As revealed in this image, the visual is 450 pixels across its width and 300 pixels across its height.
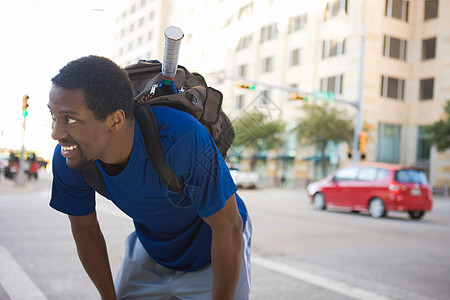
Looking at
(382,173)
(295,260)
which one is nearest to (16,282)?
(295,260)

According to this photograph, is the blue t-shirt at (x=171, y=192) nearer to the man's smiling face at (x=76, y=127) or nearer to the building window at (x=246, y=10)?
the man's smiling face at (x=76, y=127)

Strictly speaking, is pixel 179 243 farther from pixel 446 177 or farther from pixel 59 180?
pixel 446 177

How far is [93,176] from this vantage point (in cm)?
195

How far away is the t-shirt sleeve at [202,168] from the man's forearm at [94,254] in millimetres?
677

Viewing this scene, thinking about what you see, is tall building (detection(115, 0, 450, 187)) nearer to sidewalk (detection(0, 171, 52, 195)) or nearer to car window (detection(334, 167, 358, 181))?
sidewalk (detection(0, 171, 52, 195))

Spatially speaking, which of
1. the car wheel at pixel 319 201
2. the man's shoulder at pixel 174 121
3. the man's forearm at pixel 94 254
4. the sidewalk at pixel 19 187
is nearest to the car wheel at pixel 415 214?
the car wheel at pixel 319 201

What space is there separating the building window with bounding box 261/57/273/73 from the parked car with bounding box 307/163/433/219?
28423 mm

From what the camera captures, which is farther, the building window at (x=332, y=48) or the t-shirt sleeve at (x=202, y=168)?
the building window at (x=332, y=48)

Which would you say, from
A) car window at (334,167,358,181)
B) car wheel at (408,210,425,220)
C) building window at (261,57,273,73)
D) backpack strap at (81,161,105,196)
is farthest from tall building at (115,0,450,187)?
backpack strap at (81,161,105,196)

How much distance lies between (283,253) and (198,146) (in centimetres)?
582

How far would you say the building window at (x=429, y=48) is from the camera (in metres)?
35.8

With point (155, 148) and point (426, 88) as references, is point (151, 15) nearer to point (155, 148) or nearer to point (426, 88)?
point (426, 88)

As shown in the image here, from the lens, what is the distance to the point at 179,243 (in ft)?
7.02

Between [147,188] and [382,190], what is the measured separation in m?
13.6
